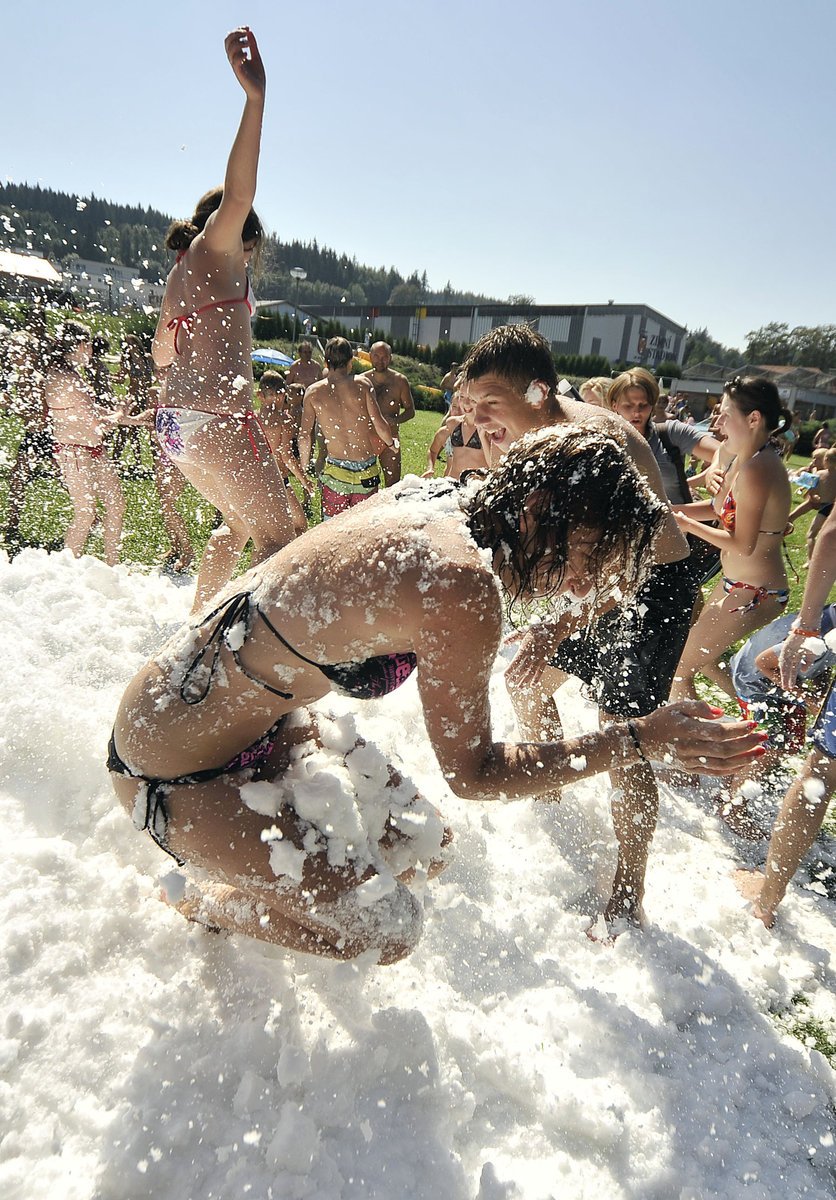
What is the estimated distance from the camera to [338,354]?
677 centimetres

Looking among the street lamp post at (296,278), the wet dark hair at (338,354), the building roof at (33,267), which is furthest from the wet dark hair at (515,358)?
the street lamp post at (296,278)

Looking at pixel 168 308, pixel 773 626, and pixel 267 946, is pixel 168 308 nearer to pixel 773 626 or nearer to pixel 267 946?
pixel 267 946

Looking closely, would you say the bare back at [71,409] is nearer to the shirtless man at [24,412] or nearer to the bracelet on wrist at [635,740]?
the shirtless man at [24,412]

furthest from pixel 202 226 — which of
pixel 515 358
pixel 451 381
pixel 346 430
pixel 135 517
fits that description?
pixel 451 381

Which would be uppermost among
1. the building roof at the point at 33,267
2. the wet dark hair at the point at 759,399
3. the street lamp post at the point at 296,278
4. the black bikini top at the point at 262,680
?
the street lamp post at the point at 296,278

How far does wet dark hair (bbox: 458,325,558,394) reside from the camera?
2.56 meters

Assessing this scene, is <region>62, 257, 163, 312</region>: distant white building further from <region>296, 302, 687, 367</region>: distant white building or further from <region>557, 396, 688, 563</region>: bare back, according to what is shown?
<region>296, 302, 687, 367</region>: distant white building

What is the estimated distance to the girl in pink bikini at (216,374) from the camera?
10.4 ft

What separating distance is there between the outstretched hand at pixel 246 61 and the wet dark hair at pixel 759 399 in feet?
8.29

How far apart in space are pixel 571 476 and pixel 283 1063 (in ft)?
5.81

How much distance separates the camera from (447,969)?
2.27 m

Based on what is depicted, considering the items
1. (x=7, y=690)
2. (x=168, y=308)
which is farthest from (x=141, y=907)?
(x=168, y=308)

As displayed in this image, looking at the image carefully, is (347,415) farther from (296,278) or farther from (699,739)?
(296,278)

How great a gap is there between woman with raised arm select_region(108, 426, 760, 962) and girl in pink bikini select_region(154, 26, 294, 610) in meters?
1.62
